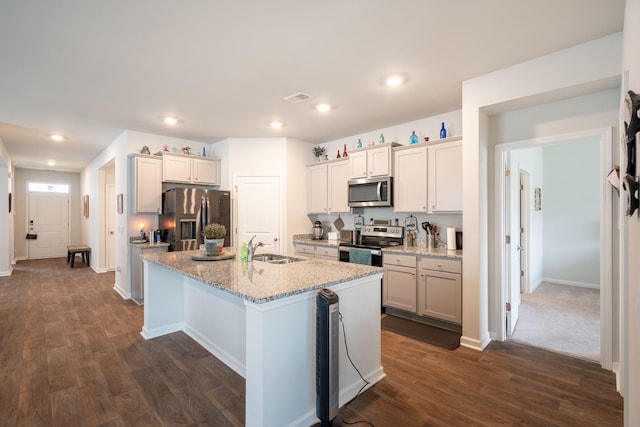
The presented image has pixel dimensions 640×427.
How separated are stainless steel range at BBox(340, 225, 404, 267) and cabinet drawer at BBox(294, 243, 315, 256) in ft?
2.06

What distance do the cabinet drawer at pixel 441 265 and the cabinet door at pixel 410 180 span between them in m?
0.73

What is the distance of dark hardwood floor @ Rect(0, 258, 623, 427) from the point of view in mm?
1983

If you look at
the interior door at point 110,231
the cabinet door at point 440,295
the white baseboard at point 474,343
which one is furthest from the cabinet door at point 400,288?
the interior door at point 110,231

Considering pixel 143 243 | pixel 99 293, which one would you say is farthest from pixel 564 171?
pixel 99 293

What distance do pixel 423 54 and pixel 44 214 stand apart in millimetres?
10815

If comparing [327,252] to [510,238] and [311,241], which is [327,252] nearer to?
[311,241]

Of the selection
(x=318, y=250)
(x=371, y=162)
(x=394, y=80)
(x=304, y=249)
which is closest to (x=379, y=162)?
(x=371, y=162)

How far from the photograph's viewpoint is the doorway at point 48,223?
28.1 feet

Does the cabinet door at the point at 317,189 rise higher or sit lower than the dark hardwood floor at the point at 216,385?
higher

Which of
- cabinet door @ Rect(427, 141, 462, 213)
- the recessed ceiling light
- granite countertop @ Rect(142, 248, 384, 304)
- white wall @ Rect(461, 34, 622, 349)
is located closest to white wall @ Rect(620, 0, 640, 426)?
white wall @ Rect(461, 34, 622, 349)

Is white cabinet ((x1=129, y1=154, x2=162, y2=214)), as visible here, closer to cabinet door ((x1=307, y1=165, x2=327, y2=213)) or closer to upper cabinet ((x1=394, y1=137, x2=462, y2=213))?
cabinet door ((x1=307, y1=165, x2=327, y2=213))

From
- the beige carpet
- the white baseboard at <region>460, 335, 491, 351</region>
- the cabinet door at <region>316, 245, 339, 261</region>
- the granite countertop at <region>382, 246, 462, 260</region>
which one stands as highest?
the granite countertop at <region>382, 246, 462, 260</region>

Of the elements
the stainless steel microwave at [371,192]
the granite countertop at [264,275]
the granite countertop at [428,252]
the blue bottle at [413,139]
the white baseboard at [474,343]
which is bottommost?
the white baseboard at [474,343]

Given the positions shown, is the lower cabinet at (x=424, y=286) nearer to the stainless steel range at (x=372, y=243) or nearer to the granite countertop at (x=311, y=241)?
the stainless steel range at (x=372, y=243)
